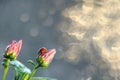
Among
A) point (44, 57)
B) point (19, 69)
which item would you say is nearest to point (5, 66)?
point (19, 69)

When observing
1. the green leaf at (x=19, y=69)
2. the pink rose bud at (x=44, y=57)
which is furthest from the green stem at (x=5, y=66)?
the pink rose bud at (x=44, y=57)

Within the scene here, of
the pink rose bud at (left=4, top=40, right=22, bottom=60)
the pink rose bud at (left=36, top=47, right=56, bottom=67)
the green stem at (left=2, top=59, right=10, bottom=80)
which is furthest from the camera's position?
the pink rose bud at (left=36, top=47, right=56, bottom=67)

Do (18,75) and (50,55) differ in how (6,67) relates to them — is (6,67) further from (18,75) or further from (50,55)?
(50,55)

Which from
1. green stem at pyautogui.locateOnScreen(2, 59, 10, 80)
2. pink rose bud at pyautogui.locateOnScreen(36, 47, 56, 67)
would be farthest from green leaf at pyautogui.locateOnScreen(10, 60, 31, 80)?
pink rose bud at pyautogui.locateOnScreen(36, 47, 56, 67)

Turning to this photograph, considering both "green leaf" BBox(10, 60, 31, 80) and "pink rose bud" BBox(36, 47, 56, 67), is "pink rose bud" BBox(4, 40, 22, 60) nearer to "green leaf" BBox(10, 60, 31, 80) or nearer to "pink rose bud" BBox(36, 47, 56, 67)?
"green leaf" BBox(10, 60, 31, 80)

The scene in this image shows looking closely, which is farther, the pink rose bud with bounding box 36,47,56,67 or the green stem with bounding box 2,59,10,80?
the pink rose bud with bounding box 36,47,56,67

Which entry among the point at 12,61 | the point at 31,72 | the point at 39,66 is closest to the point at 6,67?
the point at 12,61

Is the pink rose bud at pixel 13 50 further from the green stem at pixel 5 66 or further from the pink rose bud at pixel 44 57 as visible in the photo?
the pink rose bud at pixel 44 57
